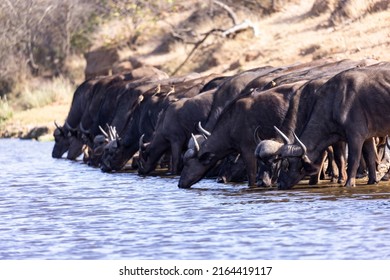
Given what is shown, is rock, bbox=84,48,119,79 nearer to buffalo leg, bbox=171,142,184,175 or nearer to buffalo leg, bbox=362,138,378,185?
buffalo leg, bbox=171,142,184,175

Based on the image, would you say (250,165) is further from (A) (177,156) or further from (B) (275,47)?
(B) (275,47)

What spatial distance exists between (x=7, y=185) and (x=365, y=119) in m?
8.15

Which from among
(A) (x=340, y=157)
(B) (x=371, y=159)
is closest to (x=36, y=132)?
(A) (x=340, y=157)

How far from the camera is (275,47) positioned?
3969 centimetres

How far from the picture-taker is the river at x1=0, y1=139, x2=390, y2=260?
43.0 ft

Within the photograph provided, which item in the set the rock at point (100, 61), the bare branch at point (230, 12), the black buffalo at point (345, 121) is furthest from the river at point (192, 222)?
the rock at point (100, 61)

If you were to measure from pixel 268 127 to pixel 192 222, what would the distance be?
3.89m

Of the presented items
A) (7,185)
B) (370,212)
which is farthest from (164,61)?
(370,212)

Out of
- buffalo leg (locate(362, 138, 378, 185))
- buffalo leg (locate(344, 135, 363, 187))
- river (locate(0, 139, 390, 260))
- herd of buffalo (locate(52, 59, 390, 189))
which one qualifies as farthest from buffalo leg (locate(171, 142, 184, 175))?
buffalo leg (locate(344, 135, 363, 187))

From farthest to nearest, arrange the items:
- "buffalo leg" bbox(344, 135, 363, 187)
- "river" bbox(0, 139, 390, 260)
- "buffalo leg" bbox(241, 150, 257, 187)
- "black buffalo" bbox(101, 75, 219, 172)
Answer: "black buffalo" bbox(101, 75, 219, 172) < "buffalo leg" bbox(241, 150, 257, 187) < "buffalo leg" bbox(344, 135, 363, 187) < "river" bbox(0, 139, 390, 260)

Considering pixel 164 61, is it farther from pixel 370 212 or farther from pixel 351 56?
pixel 370 212

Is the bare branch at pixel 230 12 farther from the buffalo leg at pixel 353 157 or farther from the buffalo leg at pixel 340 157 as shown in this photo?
the buffalo leg at pixel 353 157

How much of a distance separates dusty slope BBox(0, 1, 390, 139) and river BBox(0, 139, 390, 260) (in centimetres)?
1330

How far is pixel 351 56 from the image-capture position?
33.0m
